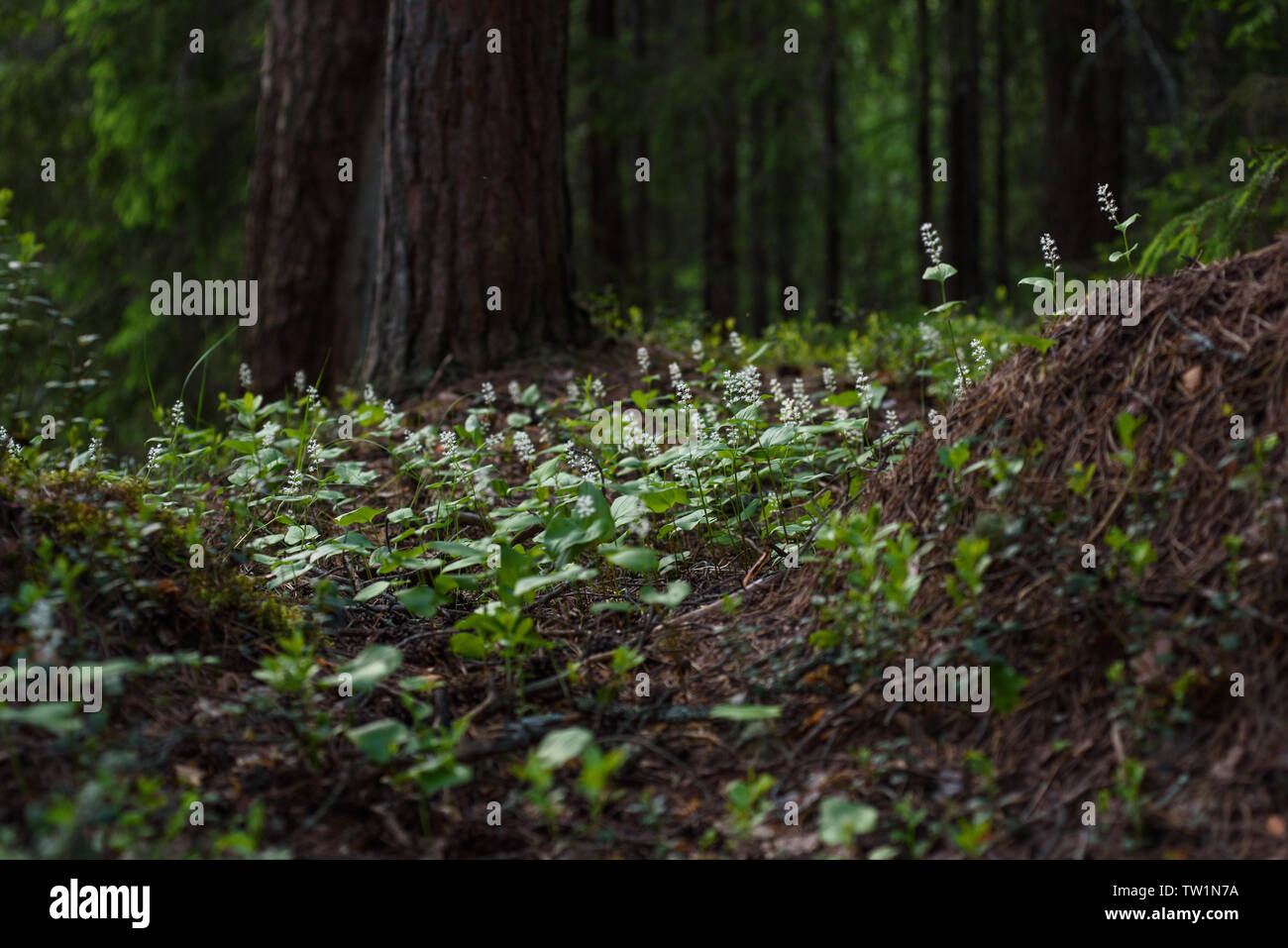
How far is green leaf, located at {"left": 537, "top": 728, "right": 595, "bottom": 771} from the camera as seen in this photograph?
7.61 ft

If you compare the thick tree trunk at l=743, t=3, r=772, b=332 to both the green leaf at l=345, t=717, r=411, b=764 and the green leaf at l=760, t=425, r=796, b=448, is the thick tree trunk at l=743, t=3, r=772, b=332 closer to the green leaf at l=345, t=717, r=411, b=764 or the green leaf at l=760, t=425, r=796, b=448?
the green leaf at l=760, t=425, r=796, b=448

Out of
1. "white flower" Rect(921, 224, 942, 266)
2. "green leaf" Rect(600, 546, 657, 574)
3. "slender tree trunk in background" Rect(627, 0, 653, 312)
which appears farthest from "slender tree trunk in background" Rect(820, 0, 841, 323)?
"green leaf" Rect(600, 546, 657, 574)

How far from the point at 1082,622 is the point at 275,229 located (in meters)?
6.35

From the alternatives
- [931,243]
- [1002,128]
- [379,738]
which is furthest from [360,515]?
[1002,128]

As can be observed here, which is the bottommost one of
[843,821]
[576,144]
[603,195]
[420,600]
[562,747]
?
[843,821]

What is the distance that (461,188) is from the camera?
5945mm

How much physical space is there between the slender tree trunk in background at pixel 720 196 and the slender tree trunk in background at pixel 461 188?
6.30 meters

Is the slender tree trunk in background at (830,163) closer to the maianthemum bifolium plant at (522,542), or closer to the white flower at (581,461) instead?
the maianthemum bifolium plant at (522,542)

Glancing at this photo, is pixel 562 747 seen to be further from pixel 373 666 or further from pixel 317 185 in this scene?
pixel 317 185

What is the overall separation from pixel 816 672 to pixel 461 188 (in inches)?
160

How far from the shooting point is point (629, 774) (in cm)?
267

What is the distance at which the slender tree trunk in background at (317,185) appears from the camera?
23.7ft
